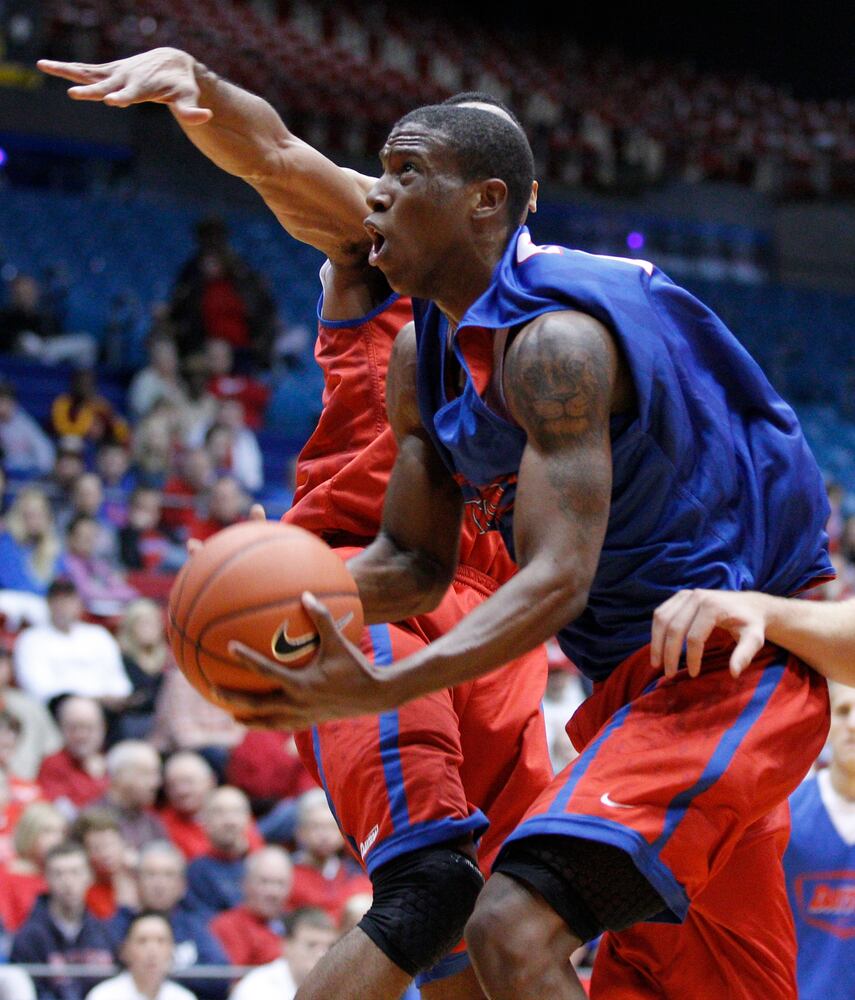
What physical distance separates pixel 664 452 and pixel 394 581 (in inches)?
25.8

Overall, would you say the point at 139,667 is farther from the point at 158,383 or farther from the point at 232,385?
the point at 232,385

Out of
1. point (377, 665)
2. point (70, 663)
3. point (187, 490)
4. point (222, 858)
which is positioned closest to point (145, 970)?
point (222, 858)

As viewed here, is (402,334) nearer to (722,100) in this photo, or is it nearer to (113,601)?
(113,601)

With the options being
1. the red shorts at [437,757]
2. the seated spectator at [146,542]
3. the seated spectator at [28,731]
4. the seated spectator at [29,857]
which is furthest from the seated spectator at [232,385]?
the red shorts at [437,757]

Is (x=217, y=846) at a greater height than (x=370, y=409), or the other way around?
(x=370, y=409)

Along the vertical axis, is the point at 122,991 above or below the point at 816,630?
below

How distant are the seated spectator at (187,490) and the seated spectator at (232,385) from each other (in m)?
1.23

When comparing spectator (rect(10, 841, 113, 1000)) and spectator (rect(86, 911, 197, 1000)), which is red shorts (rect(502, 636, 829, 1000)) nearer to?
spectator (rect(86, 911, 197, 1000))

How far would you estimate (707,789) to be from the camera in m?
2.74

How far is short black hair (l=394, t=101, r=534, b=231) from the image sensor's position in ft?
9.70

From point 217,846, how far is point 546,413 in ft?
13.8

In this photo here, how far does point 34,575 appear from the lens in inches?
334

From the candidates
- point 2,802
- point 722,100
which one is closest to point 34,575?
point 2,802

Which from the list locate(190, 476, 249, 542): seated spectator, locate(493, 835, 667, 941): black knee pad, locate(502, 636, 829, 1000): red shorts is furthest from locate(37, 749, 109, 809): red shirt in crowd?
locate(493, 835, 667, 941): black knee pad
